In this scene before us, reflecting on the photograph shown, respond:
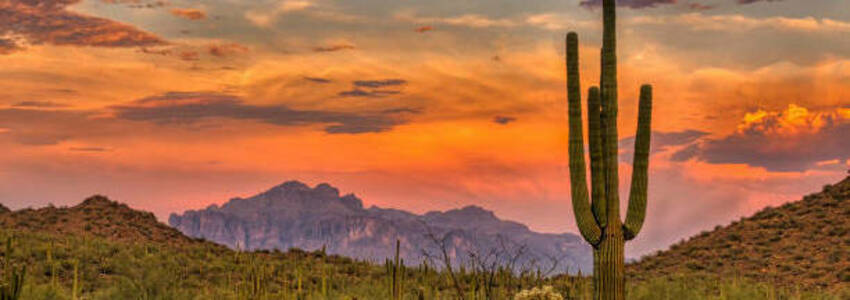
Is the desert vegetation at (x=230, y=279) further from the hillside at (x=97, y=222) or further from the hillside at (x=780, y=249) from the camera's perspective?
the hillside at (x=97, y=222)

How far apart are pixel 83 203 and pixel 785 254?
45.8m

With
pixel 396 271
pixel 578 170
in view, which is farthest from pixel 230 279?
pixel 578 170

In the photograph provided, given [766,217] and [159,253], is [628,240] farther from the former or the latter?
[766,217]

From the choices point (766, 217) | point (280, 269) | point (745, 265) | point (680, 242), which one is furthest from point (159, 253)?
point (766, 217)

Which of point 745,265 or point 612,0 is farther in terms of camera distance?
point 745,265

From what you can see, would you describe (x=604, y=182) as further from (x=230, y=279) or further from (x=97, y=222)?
(x=97, y=222)

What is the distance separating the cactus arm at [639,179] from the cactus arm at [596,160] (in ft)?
2.19

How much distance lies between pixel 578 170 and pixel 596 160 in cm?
39

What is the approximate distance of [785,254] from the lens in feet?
139

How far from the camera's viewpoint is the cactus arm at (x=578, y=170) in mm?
13945

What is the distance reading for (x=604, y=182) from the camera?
46.3ft

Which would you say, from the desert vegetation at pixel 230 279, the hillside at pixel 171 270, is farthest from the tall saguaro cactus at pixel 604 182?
the desert vegetation at pixel 230 279

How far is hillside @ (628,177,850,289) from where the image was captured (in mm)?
37906

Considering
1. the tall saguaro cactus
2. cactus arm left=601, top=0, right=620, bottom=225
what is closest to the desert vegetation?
the tall saguaro cactus
